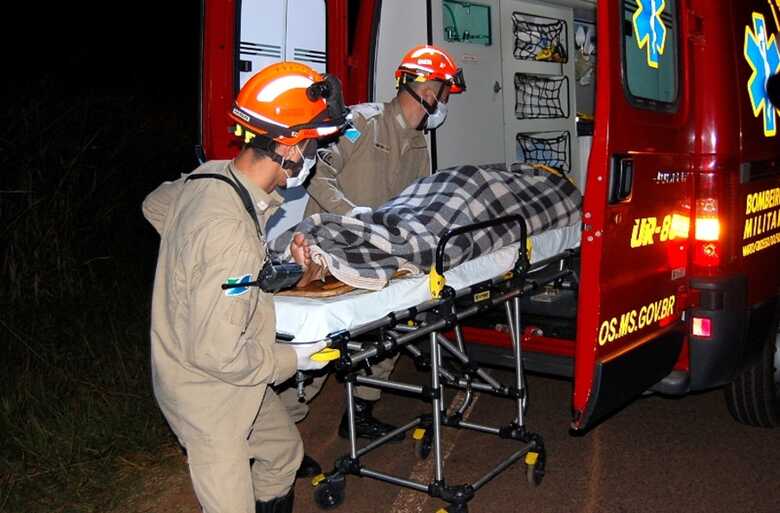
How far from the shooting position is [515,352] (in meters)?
4.16

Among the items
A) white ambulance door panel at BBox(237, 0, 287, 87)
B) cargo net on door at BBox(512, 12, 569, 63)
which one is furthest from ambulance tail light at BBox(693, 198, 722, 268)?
cargo net on door at BBox(512, 12, 569, 63)

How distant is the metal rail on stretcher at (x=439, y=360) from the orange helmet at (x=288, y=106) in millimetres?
717

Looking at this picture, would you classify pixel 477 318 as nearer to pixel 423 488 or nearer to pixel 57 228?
pixel 423 488

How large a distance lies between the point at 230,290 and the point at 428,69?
2.48m

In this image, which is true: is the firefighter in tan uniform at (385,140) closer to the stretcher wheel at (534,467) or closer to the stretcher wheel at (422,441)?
the stretcher wheel at (422,441)

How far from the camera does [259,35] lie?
15.1 feet

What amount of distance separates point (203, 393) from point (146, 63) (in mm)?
14355

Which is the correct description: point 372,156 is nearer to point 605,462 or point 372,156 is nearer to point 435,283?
point 435,283

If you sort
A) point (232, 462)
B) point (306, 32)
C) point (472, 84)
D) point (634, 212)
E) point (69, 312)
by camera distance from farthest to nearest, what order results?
1. point (472, 84)
2. point (69, 312)
3. point (306, 32)
4. point (634, 212)
5. point (232, 462)

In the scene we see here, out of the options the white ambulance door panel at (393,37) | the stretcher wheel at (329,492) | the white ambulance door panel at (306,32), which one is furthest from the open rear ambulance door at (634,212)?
the white ambulance door panel at (393,37)

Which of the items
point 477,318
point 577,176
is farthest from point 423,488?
point 577,176

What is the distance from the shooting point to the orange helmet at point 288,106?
2.86m

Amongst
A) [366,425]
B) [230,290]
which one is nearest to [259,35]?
[366,425]

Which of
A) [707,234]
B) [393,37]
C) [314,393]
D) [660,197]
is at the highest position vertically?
[393,37]
